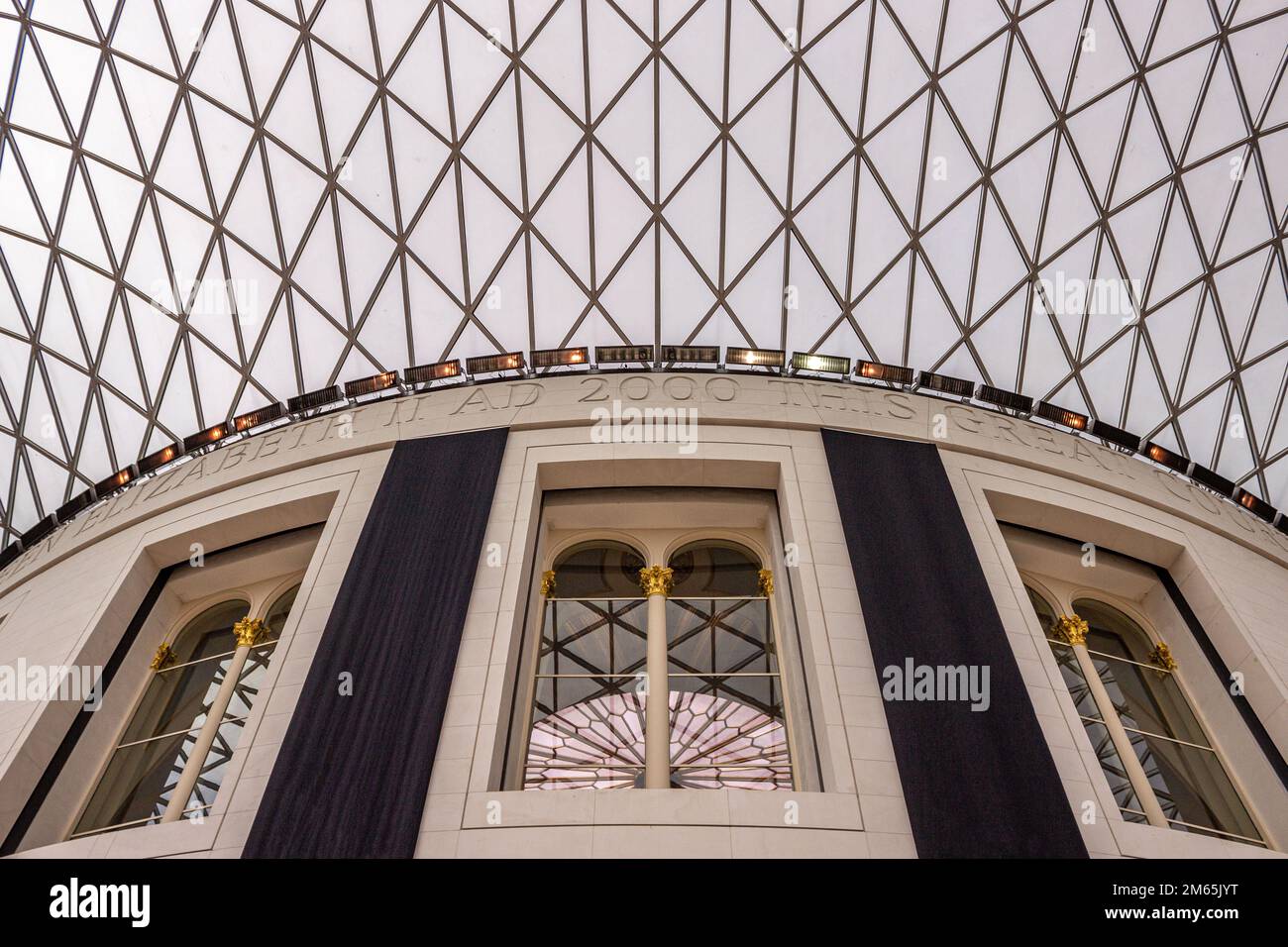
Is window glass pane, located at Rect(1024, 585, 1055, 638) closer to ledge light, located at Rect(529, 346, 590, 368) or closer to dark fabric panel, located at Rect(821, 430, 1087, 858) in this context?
dark fabric panel, located at Rect(821, 430, 1087, 858)

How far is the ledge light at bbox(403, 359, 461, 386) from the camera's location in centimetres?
1980

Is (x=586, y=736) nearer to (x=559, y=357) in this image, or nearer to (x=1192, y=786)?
(x=559, y=357)

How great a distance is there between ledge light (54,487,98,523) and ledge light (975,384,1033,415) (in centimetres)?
2159

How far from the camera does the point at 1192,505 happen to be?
19156mm

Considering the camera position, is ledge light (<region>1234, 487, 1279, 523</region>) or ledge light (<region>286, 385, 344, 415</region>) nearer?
ledge light (<region>286, 385, 344, 415</region>)

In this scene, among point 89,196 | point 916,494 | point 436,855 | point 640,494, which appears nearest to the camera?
point 436,855

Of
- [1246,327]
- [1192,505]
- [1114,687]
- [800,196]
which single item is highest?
[800,196]

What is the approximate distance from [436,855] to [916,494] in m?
10.4

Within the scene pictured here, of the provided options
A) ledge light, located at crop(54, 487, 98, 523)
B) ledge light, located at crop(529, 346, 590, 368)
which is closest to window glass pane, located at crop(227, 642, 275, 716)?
ledge light, located at crop(529, 346, 590, 368)

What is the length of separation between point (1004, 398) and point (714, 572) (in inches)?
334

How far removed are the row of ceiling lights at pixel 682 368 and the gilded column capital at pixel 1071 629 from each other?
5.47m

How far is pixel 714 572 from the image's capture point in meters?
16.7
